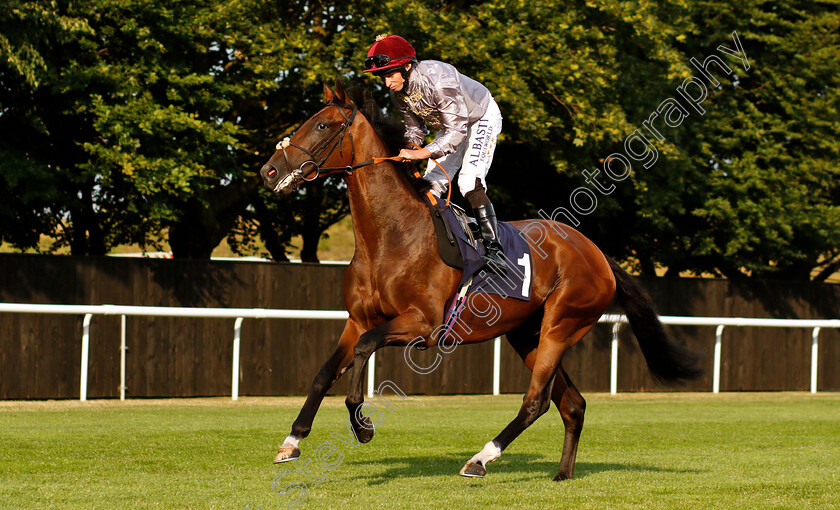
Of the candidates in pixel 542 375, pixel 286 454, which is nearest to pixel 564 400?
pixel 542 375

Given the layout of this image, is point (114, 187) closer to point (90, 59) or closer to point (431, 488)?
point (90, 59)

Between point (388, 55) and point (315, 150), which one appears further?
point (388, 55)

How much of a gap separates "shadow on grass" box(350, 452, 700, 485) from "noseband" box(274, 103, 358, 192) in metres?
1.77

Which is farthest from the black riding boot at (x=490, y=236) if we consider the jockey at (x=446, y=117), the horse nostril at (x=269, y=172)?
the horse nostril at (x=269, y=172)

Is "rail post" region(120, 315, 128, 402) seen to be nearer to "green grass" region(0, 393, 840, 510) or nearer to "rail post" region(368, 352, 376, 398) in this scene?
"green grass" region(0, 393, 840, 510)

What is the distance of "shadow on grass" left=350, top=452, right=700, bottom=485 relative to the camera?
20.1 ft

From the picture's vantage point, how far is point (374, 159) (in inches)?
220

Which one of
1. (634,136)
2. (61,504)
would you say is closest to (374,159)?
(61,504)

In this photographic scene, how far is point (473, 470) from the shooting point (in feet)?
17.3

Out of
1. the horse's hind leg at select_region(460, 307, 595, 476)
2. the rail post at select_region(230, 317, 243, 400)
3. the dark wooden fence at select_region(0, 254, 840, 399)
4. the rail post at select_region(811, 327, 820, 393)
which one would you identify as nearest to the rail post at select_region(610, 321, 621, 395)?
the dark wooden fence at select_region(0, 254, 840, 399)

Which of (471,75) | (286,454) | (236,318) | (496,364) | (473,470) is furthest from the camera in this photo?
(471,75)

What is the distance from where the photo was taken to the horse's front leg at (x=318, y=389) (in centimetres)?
502

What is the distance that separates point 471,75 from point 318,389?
29.6 feet

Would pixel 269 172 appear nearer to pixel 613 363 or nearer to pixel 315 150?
pixel 315 150
